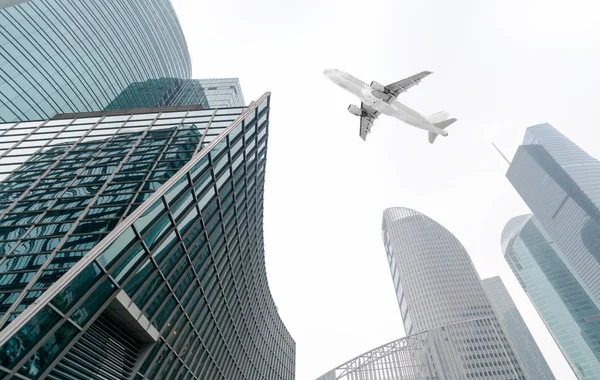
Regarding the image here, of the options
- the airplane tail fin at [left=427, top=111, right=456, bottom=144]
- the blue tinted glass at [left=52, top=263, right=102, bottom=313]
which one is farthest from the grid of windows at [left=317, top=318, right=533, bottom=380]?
the blue tinted glass at [left=52, top=263, right=102, bottom=313]

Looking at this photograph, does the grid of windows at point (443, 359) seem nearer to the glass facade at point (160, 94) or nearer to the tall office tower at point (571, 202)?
the tall office tower at point (571, 202)

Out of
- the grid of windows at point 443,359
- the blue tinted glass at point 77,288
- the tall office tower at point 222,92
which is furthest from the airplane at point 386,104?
the grid of windows at point 443,359

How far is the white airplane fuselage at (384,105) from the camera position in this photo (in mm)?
43375

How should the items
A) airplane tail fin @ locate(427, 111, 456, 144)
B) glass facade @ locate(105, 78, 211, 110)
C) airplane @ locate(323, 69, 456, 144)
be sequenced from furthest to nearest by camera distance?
glass facade @ locate(105, 78, 211, 110), airplane tail fin @ locate(427, 111, 456, 144), airplane @ locate(323, 69, 456, 144)

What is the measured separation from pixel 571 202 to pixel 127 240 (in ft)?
702

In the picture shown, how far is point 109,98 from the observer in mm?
63750

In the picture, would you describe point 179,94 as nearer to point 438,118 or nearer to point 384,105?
point 384,105

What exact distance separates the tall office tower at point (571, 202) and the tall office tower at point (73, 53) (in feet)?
655

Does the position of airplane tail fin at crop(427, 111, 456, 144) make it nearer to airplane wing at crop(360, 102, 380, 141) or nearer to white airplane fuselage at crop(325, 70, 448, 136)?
white airplane fuselage at crop(325, 70, 448, 136)

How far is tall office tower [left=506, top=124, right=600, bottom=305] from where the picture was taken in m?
157

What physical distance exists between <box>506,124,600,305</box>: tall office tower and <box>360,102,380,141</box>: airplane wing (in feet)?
557

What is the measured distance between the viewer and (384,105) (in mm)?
43000

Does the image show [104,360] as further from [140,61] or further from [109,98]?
[140,61]

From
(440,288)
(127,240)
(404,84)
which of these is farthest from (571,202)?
(127,240)
